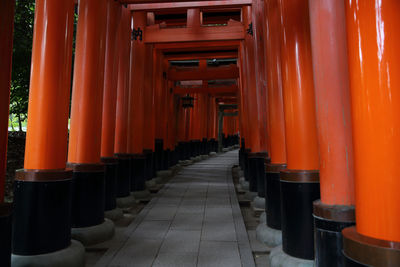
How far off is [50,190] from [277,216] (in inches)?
101

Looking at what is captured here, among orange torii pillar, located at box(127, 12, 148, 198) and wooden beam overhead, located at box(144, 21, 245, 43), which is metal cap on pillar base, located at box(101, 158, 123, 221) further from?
wooden beam overhead, located at box(144, 21, 245, 43)

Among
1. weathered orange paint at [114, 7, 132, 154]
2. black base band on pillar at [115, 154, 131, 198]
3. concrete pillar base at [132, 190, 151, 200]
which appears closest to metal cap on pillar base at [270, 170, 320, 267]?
black base band on pillar at [115, 154, 131, 198]

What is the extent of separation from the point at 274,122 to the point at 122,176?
3.45 m

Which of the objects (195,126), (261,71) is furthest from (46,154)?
(195,126)

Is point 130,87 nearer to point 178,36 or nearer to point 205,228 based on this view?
point 178,36

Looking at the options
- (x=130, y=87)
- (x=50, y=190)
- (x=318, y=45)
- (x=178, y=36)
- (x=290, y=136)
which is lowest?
(x=50, y=190)

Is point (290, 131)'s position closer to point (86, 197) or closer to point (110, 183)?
point (86, 197)

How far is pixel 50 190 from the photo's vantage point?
9.92 feet

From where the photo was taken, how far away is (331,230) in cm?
215

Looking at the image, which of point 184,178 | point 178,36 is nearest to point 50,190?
point 178,36

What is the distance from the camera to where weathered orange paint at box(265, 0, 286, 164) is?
12.8 ft

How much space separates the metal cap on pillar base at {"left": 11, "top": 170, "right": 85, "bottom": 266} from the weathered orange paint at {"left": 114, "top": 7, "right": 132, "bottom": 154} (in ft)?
10.6

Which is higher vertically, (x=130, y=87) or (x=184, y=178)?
(x=130, y=87)

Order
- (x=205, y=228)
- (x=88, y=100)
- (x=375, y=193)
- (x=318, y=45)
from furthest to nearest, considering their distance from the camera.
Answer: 1. (x=205, y=228)
2. (x=88, y=100)
3. (x=318, y=45)
4. (x=375, y=193)
